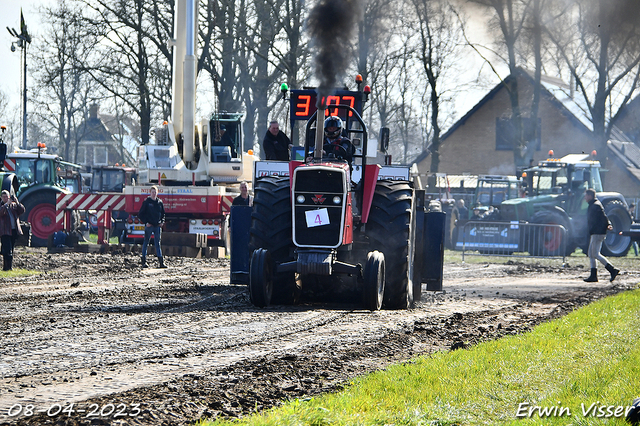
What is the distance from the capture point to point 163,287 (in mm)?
13305

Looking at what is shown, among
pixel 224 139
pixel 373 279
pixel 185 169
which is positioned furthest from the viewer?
pixel 224 139

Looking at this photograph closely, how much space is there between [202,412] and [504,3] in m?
18.8

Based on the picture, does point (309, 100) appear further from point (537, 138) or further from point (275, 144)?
point (537, 138)

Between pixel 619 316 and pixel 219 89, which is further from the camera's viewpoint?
pixel 219 89

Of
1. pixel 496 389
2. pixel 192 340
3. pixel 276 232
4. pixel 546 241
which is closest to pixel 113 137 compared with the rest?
pixel 546 241

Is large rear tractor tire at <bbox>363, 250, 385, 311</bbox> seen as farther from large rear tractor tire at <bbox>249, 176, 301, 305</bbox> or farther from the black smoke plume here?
the black smoke plume

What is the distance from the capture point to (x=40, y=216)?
81.1 feet

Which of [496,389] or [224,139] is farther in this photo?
[224,139]

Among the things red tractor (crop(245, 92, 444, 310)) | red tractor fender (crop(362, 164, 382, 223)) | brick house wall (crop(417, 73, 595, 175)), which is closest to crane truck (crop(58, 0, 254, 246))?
red tractor (crop(245, 92, 444, 310))

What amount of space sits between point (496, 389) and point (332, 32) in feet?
26.7

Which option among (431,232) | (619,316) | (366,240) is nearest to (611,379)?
(619,316)

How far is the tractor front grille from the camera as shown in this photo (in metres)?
9.78

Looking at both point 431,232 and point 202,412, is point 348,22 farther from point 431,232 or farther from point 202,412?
point 202,412

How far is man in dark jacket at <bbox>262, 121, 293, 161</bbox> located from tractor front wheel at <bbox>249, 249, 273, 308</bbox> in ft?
11.7
